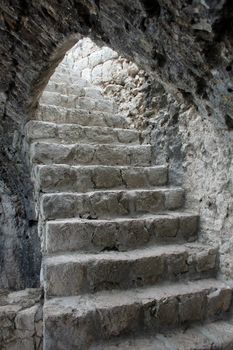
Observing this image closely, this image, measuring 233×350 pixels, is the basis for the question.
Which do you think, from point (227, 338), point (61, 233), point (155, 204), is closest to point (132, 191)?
point (155, 204)

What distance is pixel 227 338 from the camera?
1.72m

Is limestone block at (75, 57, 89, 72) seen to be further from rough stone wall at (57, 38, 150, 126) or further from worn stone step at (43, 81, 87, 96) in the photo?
worn stone step at (43, 81, 87, 96)

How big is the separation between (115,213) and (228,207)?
2.70 feet

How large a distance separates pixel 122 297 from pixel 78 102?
8.58 ft

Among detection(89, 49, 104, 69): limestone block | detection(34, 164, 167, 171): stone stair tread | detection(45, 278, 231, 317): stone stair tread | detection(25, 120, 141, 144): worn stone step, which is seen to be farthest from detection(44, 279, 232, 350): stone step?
detection(89, 49, 104, 69): limestone block

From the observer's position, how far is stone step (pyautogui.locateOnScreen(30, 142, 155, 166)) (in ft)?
→ 8.39

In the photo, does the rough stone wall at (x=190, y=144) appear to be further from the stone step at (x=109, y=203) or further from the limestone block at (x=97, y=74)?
the limestone block at (x=97, y=74)

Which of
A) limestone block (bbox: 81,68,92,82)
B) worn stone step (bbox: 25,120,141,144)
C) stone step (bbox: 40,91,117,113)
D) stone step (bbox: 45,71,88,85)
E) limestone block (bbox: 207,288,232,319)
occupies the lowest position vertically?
limestone block (bbox: 207,288,232,319)

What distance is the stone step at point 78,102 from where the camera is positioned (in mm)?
3578

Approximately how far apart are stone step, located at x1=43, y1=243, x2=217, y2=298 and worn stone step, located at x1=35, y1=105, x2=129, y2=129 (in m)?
1.73

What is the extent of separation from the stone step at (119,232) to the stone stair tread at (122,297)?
0.32 m

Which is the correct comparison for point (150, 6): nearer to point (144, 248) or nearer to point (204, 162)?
point (204, 162)

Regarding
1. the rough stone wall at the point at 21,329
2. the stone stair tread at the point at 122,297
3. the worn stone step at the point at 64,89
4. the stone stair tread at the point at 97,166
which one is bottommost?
the rough stone wall at the point at 21,329

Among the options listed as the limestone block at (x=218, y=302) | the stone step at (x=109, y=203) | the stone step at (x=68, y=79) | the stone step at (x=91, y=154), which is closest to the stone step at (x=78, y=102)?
the stone step at (x=68, y=79)
